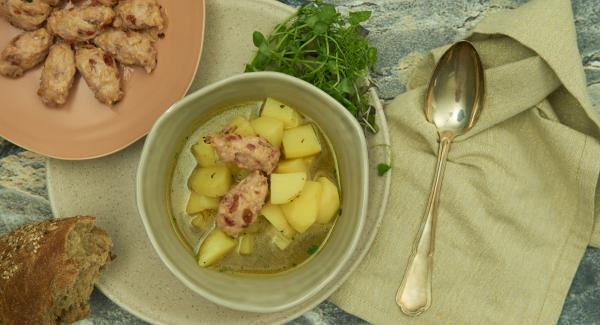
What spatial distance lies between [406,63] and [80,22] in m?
1.14

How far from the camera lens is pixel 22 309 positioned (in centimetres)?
181

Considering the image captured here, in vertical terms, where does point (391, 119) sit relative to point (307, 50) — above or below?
below

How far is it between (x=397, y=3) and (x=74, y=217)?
1.33 meters

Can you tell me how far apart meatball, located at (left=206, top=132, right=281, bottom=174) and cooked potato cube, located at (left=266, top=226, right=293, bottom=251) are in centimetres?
23

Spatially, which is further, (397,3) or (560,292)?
(397,3)

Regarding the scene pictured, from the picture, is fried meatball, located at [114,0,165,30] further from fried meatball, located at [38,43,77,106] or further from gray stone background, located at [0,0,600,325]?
gray stone background, located at [0,0,600,325]

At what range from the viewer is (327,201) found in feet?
5.72

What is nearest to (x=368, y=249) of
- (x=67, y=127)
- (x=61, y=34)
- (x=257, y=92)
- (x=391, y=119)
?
(x=391, y=119)

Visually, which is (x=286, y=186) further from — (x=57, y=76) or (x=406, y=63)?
(x=57, y=76)

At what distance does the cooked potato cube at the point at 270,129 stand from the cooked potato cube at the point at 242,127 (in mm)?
17

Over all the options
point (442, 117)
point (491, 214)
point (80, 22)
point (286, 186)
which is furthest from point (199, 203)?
point (491, 214)

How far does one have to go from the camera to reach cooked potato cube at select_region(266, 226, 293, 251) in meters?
1.81

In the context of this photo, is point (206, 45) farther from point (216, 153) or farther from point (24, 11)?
point (24, 11)

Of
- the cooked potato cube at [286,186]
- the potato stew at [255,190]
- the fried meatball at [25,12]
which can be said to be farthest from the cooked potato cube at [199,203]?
the fried meatball at [25,12]
